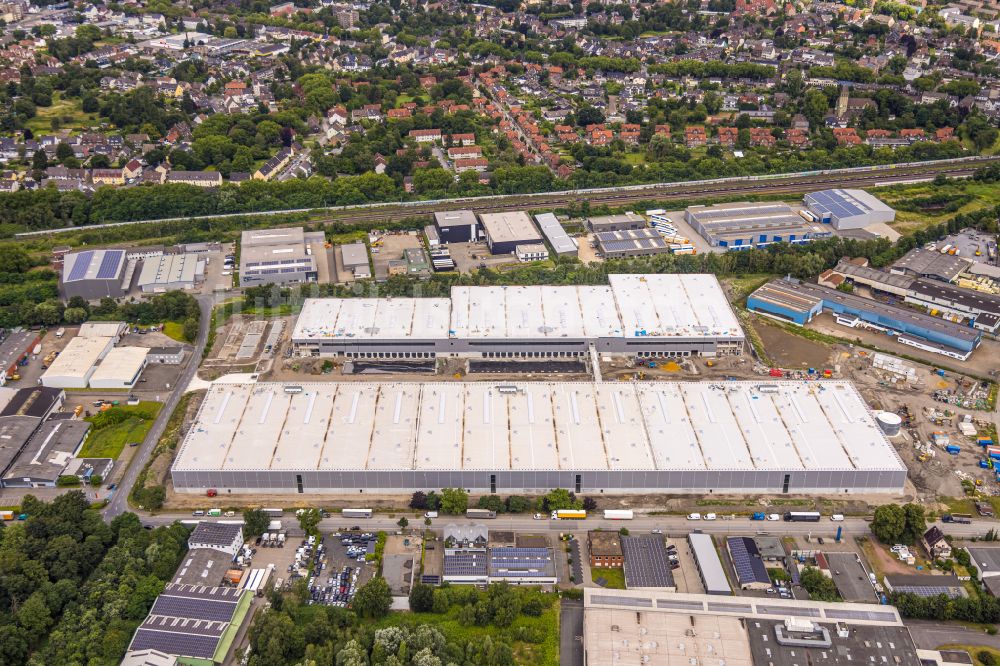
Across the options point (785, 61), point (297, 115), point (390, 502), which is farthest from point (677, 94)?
point (390, 502)

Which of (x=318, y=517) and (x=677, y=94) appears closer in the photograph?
(x=318, y=517)

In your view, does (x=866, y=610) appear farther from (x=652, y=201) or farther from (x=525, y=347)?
(x=652, y=201)

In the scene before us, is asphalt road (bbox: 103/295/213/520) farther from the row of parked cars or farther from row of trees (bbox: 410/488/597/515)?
row of trees (bbox: 410/488/597/515)

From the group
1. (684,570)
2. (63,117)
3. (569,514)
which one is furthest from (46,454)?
(63,117)

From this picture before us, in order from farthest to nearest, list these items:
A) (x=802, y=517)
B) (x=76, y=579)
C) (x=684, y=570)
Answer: (x=802, y=517), (x=684, y=570), (x=76, y=579)

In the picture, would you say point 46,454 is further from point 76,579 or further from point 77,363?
point 76,579

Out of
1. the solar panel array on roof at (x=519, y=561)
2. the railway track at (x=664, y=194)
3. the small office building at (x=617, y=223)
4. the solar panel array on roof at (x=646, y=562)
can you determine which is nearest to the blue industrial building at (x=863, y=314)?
the small office building at (x=617, y=223)
